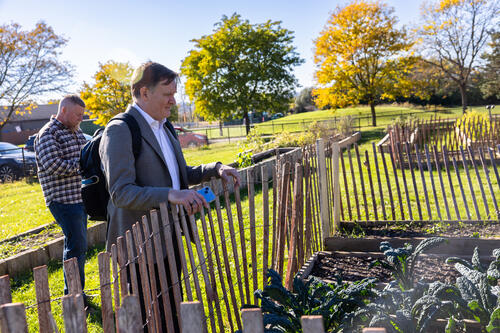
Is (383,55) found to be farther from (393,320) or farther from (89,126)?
(89,126)

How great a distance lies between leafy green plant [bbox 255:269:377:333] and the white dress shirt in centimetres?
82

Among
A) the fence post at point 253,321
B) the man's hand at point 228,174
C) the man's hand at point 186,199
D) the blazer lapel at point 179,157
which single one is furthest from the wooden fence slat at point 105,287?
the man's hand at point 228,174

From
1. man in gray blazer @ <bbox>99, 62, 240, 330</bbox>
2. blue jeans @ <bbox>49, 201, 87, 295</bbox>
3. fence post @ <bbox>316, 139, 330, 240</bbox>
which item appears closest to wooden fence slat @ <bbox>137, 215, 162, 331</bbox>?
man in gray blazer @ <bbox>99, 62, 240, 330</bbox>

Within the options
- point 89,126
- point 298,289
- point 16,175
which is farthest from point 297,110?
point 298,289

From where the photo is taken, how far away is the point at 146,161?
7.37ft

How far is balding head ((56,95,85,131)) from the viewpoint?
11.9 ft

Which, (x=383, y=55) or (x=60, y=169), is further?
(x=383, y=55)

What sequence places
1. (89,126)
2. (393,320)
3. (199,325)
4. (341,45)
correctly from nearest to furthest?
1. (199,325)
2. (393,320)
3. (341,45)
4. (89,126)

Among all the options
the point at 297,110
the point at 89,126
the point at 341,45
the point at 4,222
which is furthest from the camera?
the point at 297,110

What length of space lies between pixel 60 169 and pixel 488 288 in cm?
324

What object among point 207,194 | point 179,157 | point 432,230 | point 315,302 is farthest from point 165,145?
point 432,230

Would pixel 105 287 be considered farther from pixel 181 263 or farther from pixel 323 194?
pixel 323 194

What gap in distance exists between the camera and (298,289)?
254 centimetres

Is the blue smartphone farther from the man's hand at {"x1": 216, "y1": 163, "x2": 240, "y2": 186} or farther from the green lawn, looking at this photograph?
the green lawn
